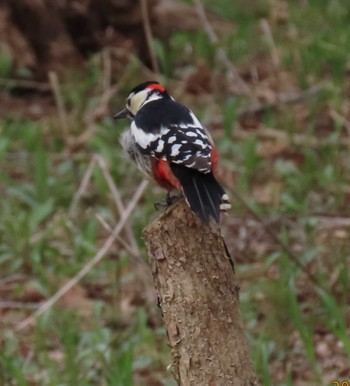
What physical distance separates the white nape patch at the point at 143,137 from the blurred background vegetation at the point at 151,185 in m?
0.52

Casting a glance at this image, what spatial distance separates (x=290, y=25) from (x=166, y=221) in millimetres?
5866

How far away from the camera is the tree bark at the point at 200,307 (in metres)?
2.68

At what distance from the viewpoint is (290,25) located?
842cm

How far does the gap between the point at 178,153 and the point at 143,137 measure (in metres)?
0.28

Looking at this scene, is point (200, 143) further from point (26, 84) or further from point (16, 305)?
point (26, 84)

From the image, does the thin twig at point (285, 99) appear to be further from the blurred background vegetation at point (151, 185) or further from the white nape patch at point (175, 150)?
the white nape patch at point (175, 150)

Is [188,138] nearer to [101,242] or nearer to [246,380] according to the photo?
[246,380]

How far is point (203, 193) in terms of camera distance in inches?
113

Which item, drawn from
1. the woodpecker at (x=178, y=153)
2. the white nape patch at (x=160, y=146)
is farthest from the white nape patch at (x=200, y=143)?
the white nape patch at (x=160, y=146)

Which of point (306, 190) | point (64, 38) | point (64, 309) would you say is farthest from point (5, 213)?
point (64, 38)

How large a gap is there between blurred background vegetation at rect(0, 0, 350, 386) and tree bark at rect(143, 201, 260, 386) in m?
0.90

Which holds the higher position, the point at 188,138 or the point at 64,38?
the point at 64,38

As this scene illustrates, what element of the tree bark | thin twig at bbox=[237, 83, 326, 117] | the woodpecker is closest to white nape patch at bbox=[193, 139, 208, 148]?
the woodpecker

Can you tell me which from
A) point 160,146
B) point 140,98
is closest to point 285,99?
point 140,98
